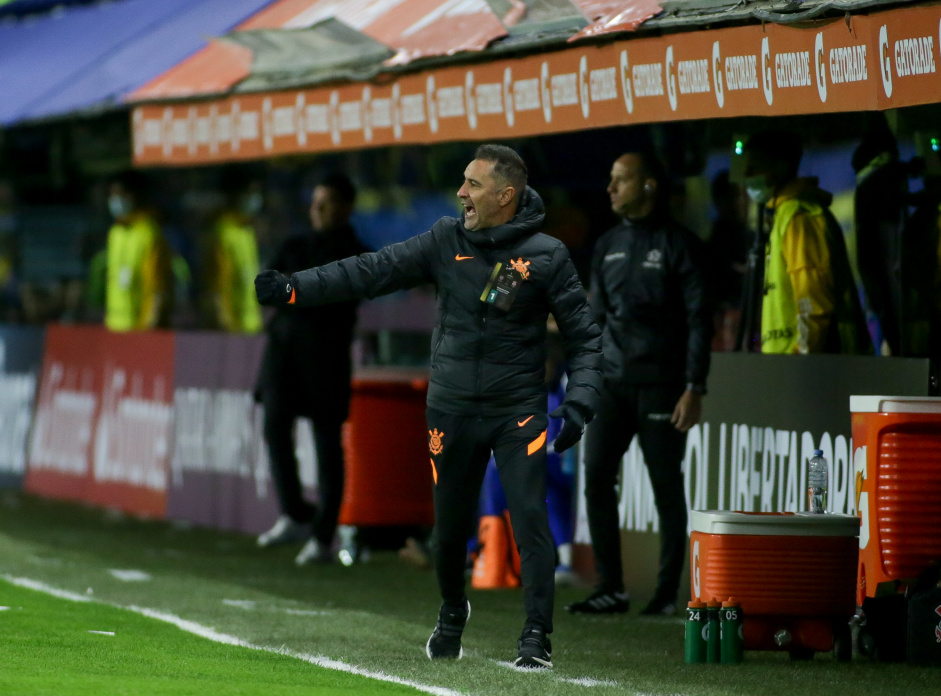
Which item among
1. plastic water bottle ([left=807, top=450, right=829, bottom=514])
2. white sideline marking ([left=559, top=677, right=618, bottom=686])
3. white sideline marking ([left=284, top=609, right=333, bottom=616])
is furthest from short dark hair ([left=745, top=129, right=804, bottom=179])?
white sideline marking ([left=559, top=677, right=618, bottom=686])

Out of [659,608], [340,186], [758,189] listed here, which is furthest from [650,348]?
[340,186]

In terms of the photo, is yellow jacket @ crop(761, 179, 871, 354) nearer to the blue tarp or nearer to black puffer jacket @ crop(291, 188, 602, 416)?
black puffer jacket @ crop(291, 188, 602, 416)

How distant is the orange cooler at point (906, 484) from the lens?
7.72 meters

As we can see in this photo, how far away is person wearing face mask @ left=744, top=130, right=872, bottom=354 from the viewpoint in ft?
30.7

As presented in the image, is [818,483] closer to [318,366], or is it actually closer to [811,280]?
[811,280]

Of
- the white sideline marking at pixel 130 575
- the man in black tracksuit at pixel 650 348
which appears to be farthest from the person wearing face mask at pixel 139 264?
the man in black tracksuit at pixel 650 348

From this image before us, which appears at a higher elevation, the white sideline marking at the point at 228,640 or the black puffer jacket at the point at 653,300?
the black puffer jacket at the point at 653,300

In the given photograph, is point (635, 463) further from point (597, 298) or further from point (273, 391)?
point (273, 391)

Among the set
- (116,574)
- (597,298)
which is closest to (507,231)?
(597,298)

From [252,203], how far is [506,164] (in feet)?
30.6

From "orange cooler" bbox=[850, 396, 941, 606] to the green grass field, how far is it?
453mm

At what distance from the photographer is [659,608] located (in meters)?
9.42

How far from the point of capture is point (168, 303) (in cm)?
1562

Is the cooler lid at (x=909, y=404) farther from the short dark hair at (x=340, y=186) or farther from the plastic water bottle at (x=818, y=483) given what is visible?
the short dark hair at (x=340, y=186)
